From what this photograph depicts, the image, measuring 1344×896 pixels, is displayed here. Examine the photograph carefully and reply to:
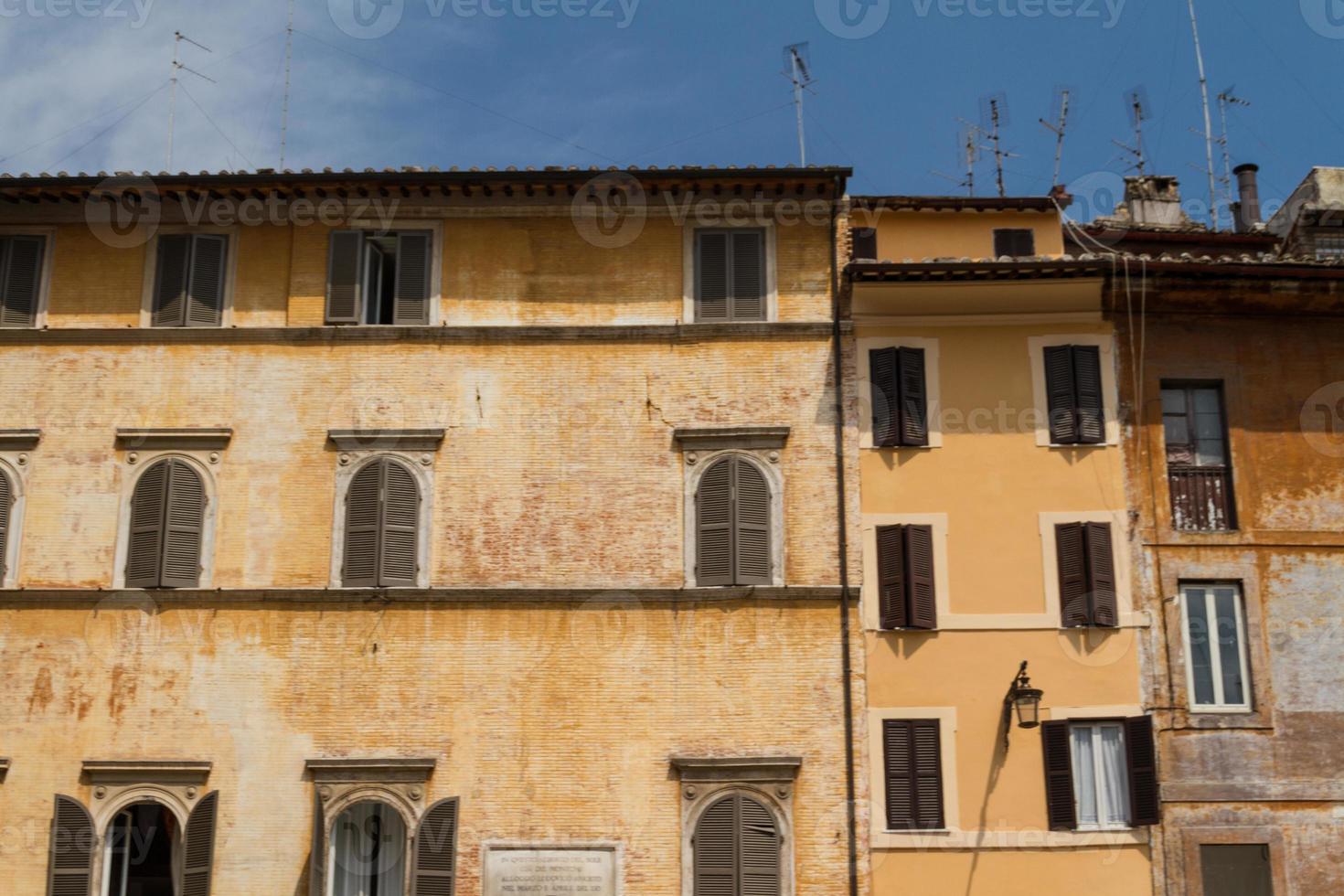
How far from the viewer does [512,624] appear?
18.4 meters

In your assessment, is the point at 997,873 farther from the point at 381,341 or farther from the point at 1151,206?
the point at 1151,206

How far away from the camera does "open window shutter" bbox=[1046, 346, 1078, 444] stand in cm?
1908

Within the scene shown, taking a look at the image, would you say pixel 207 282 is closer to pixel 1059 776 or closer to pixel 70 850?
pixel 70 850

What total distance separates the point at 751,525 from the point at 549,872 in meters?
4.58

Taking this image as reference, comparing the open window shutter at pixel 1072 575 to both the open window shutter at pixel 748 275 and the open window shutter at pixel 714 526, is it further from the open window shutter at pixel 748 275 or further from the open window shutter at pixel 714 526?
the open window shutter at pixel 748 275

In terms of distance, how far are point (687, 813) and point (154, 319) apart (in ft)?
29.5

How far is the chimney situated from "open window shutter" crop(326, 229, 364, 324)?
16.3 meters

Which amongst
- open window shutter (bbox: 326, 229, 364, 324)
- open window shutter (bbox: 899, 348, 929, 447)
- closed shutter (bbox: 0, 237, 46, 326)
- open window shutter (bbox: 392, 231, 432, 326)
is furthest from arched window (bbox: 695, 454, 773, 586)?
closed shutter (bbox: 0, 237, 46, 326)

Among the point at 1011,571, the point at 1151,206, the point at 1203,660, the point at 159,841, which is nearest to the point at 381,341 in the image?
the point at 159,841

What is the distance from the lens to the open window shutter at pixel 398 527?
1859 centimetres

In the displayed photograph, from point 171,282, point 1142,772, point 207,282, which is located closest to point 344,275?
point 207,282

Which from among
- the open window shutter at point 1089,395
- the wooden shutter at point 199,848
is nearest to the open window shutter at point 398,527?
the wooden shutter at point 199,848

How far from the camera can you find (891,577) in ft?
61.0

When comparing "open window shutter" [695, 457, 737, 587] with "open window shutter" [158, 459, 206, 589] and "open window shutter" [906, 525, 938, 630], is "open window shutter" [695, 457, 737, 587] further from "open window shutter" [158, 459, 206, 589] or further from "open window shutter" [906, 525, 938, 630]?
"open window shutter" [158, 459, 206, 589]
